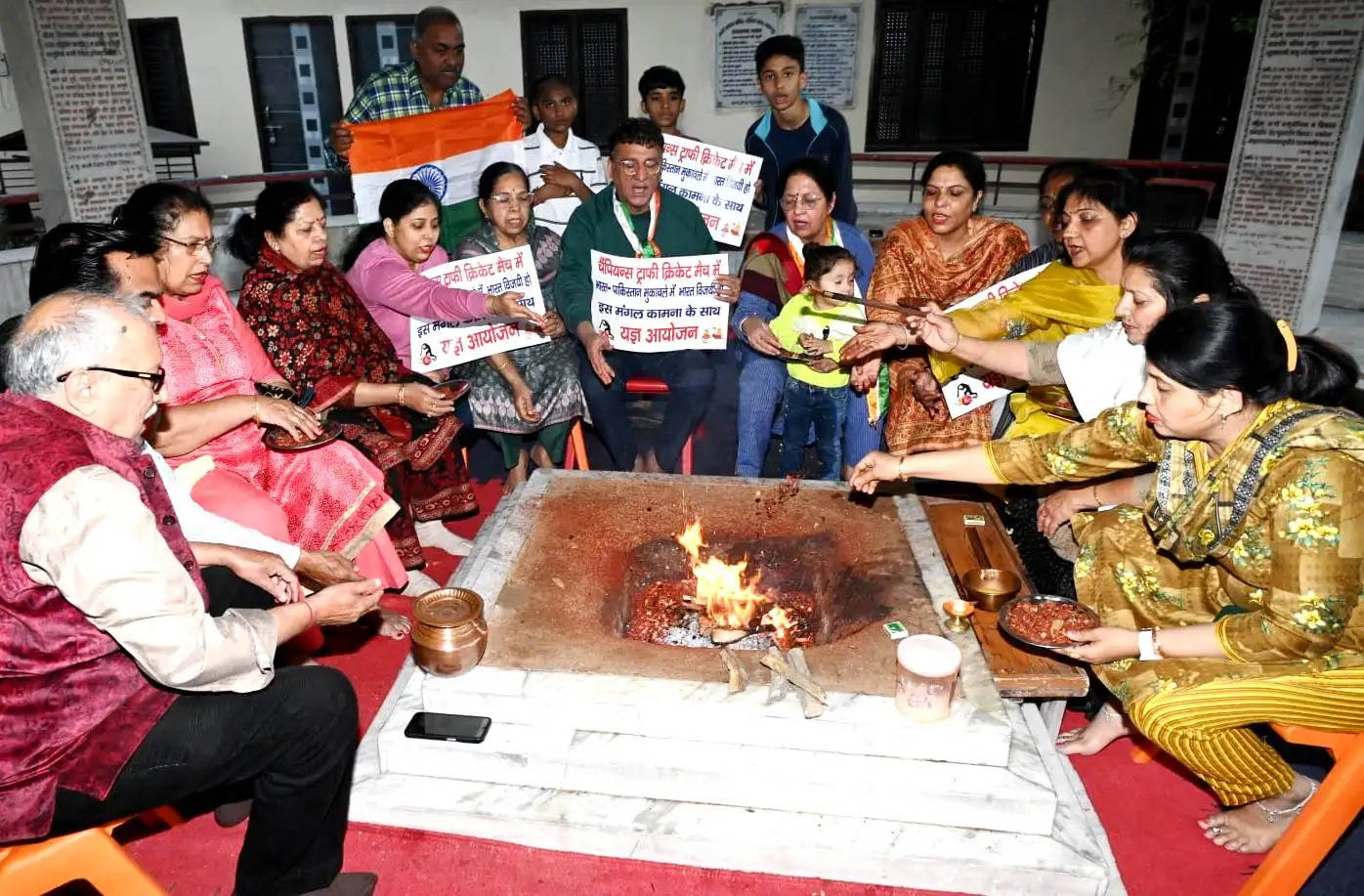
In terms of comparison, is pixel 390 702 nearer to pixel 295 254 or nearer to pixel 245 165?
pixel 295 254

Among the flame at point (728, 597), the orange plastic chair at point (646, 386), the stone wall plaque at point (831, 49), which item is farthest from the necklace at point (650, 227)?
the stone wall plaque at point (831, 49)

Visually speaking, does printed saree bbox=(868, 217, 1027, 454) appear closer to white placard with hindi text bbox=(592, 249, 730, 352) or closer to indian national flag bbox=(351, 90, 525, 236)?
white placard with hindi text bbox=(592, 249, 730, 352)

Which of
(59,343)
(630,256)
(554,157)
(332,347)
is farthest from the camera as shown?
(554,157)

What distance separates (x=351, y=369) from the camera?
4461mm

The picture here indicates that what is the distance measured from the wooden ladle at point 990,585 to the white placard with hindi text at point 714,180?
2921mm

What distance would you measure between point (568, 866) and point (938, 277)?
11.3 feet

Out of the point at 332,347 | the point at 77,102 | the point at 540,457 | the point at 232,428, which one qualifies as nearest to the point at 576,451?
the point at 540,457

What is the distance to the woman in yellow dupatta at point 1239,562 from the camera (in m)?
2.58

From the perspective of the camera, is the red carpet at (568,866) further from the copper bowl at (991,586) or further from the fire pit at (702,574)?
the copper bowl at (991,586)

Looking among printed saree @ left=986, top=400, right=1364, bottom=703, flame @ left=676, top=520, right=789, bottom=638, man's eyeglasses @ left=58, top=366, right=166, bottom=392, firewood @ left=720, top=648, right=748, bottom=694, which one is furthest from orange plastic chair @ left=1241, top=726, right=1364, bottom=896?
man's eyeglasses @ left=58, top=366, right=166, bottom=392

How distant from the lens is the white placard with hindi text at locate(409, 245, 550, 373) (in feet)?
16.1

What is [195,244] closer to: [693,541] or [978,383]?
[693,541]

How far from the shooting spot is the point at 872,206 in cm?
1035

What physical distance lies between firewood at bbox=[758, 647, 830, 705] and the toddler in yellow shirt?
213 centimetres
